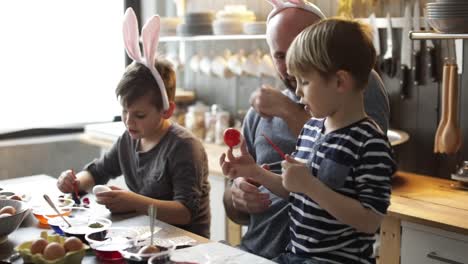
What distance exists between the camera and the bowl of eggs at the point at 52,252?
1.31 metres

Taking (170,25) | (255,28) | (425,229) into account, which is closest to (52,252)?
(425,229)

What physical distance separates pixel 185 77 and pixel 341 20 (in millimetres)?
2493

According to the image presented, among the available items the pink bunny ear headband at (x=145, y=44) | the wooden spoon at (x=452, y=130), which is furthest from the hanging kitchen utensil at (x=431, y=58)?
the pink bunny ear headband at (x=145, y=44)

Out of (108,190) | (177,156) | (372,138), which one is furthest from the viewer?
(177,156)

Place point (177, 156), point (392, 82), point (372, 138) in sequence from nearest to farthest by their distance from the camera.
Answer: point (372, 138)
point (177, 156)
point (392, 82)

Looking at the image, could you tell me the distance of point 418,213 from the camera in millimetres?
2029

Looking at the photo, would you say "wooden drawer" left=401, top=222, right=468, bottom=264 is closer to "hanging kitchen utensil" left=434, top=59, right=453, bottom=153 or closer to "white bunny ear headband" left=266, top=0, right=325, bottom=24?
"hanging kitchen utensil" left=434, top=59, right=453, bottom=153

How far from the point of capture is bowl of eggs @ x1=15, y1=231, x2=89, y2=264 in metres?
1.31

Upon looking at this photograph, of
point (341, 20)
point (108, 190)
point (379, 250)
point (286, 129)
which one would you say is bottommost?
point (379, 250)

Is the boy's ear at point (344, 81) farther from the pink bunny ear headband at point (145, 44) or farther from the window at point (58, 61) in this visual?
the window at point (58, 61)

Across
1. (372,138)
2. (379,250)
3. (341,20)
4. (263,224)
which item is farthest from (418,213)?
(341,20)

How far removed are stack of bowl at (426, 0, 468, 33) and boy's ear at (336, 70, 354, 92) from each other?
0.95 meters

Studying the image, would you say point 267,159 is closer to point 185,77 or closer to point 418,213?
point 418,213

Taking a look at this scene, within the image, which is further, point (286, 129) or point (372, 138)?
point (286, 129)
